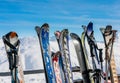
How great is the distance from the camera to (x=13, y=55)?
1199cm

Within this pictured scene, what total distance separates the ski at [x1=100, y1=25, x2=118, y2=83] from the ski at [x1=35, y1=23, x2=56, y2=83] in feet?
9.99

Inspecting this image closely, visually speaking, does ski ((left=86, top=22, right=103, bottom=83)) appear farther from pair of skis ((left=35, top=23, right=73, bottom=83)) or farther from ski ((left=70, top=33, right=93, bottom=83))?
pair of skis ((left=35, top=23, right=73, bottom=83))

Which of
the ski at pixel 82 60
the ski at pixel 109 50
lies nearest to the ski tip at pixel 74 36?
the ski at pixel 82 60

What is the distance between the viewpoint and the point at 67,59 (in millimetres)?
14875

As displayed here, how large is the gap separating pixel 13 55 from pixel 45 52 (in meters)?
1.76

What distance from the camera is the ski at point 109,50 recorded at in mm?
15711

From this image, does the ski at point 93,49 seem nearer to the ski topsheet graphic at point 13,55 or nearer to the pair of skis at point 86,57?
the pair of skis at point 86,57

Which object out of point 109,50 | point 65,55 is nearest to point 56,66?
point 65,55

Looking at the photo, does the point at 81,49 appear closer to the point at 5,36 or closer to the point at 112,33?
the point at 112,33

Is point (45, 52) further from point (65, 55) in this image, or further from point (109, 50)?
point (109, 50)

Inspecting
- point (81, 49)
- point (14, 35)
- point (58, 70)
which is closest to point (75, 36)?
point (81, 49)

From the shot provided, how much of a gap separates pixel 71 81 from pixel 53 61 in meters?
1.05

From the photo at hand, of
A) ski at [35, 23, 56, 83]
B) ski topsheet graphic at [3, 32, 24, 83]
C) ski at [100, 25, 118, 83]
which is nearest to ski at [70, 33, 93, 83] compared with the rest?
ski at [35, 23, 56, 83]

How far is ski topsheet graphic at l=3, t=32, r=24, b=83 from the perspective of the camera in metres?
11.9
